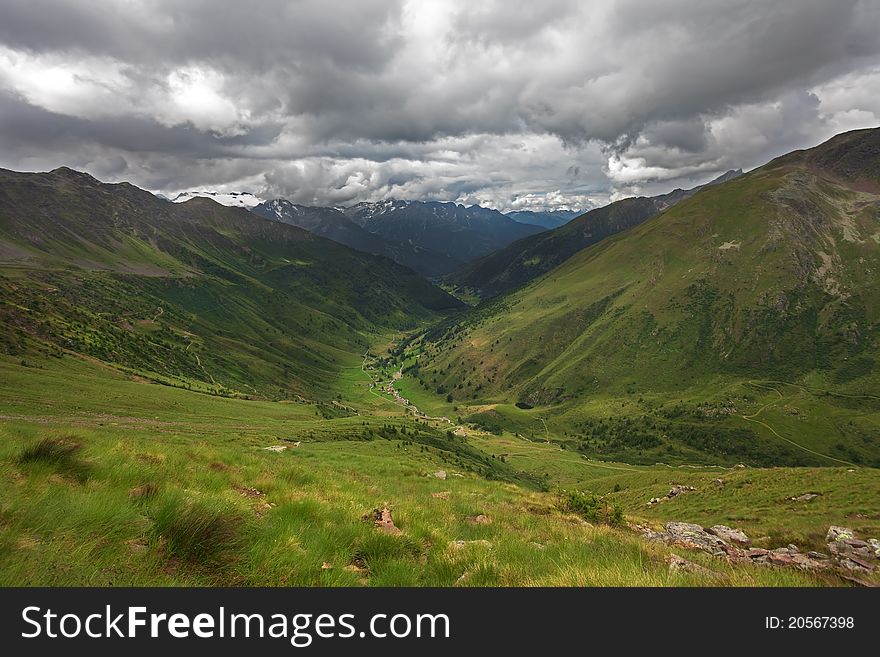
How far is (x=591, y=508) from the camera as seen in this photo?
1555 centimetres

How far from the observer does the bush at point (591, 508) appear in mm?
15203

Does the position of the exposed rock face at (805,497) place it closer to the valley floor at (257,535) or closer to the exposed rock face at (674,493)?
the exposed rock face at (674,493)

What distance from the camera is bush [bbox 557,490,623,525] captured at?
15203 millimetres

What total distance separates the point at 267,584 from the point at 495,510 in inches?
369

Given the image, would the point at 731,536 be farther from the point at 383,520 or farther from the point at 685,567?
the point at 383,520

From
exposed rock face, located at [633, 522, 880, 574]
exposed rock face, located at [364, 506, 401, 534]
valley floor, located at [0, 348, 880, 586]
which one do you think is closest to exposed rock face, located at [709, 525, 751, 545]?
exposed rock face, located at [633, 522, 880, 574]

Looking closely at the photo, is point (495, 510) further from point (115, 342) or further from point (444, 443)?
point (115, 342)

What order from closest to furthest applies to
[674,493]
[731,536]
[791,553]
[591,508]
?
[791,553] < [591,508] < [731,536] < [674,493]

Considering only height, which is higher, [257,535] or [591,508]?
[257,535]

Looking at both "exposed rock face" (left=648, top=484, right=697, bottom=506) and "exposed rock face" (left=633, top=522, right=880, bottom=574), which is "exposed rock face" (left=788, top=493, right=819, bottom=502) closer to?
"exposed rock face" (left=648, top=484, right=697, bottom=506)
